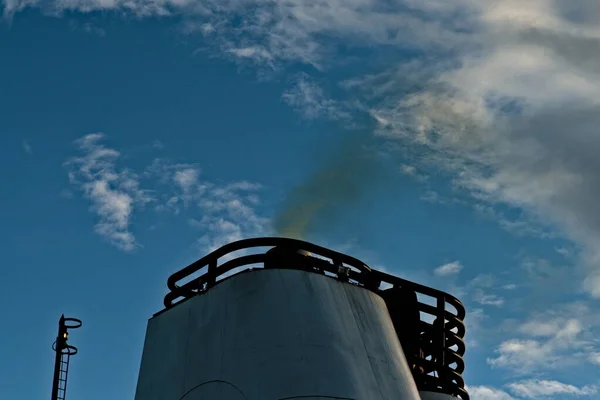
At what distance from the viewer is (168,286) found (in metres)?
16.2

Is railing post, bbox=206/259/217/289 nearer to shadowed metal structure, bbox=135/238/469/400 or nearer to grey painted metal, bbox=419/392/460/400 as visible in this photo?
shadowed metal structure, bbox=135/238/469/400

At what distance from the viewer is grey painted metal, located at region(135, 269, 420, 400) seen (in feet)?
45.6

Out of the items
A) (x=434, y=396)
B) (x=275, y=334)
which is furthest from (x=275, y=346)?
(x=434, y=396)

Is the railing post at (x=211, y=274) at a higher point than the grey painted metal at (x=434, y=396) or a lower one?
higher

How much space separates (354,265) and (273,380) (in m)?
3.05

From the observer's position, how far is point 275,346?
14164mm

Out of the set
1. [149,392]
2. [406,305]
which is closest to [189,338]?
[149,392]

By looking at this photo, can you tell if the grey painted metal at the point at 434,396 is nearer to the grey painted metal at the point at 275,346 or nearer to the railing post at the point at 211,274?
the grey painted metal at the point at 275,346

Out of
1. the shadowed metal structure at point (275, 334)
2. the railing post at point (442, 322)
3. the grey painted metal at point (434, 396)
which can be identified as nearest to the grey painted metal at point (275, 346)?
the shadowed metal structure at point (275, 334)

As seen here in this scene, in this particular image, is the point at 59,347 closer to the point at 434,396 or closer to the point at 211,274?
the point at 211,274

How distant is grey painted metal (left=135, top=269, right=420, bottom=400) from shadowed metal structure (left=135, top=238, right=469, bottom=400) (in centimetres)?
2

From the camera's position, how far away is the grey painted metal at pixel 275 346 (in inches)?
547

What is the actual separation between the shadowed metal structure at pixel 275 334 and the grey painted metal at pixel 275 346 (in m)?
0.02

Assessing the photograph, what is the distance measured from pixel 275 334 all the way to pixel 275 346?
22 centimetres
